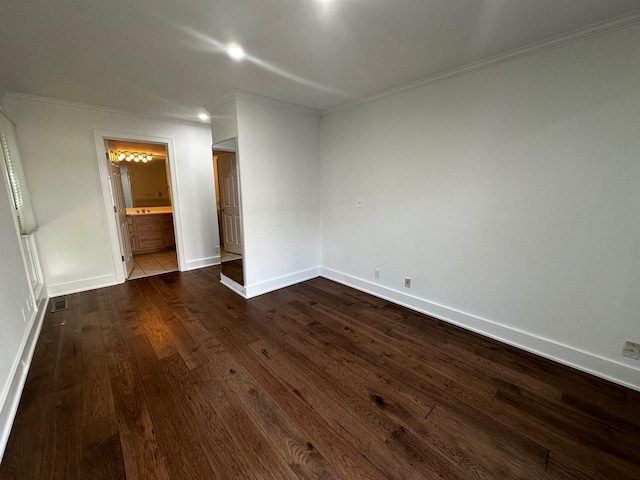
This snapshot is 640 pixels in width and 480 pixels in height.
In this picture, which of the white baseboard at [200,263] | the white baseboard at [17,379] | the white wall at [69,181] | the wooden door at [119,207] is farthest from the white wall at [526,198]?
the wooden door at [119,207]

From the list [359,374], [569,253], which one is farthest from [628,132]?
[359,374]

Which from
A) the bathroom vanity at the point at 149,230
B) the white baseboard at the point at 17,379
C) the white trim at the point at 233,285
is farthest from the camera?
the bathroom vanity at the point at 149,230

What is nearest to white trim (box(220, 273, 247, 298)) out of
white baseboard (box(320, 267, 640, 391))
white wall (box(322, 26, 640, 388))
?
white baseboard (box(320, 267, 640, 391))

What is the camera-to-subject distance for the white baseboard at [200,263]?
445 centimetres

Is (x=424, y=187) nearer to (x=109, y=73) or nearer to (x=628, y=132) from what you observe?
(x=628, y=132)

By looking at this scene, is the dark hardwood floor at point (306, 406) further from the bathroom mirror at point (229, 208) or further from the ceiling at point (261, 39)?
the ceiling at point (261, 39)

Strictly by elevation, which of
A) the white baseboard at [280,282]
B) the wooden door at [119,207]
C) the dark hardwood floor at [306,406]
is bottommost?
the dark hardwood floor at [306,406]

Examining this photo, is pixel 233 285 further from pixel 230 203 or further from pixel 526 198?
pixel 526 198

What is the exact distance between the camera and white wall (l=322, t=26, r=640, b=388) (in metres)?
1.82

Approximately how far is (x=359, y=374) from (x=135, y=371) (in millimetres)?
1733

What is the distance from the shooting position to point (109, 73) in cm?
243

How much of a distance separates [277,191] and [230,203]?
740 mm

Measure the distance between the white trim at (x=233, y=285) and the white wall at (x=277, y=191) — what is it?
12 centimetres

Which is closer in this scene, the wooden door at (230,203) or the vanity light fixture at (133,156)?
the wooden door at (230,203)
